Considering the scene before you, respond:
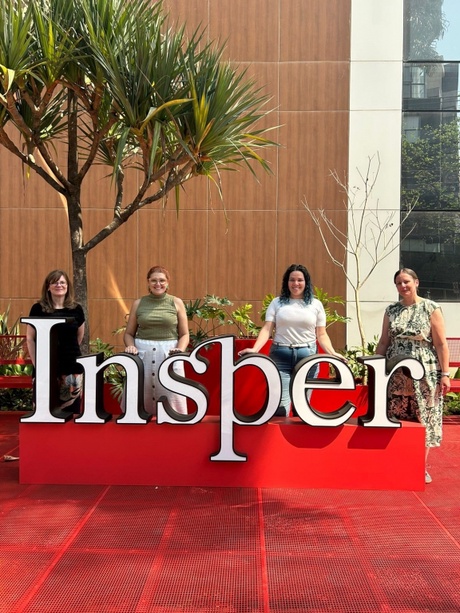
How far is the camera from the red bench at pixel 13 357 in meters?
7.82

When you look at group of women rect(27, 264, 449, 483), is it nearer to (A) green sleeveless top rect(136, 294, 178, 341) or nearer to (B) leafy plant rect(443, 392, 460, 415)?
(A) green sleeveless top rect(136, 294, 178, 341)

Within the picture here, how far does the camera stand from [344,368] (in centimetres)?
500

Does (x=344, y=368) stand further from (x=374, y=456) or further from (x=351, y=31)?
(x=351, y=31)

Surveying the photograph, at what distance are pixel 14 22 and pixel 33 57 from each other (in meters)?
0.48

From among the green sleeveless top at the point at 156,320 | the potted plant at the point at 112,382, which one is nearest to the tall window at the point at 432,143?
the potted plant at the point at 112,382

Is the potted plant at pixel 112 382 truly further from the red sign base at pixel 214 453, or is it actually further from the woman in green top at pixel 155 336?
the red sign base at pixel 214 453

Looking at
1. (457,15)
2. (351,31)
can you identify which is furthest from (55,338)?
(457,15)

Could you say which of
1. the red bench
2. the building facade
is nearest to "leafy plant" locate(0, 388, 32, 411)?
the red bench

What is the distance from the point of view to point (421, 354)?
5.17 m

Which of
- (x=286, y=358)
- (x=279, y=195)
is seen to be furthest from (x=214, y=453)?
(x=279, y=195)

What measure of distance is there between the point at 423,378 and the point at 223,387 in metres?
1.57

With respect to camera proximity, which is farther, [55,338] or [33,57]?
[33,57]

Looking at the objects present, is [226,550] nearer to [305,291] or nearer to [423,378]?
[423,378]

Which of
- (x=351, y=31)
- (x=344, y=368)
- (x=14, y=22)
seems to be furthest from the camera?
(x=351, y=31)
